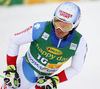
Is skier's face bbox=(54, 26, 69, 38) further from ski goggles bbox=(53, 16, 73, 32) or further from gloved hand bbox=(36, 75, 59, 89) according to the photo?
gloved hand bbox=(36, 75, 59, 89)

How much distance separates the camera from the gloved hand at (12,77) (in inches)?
102

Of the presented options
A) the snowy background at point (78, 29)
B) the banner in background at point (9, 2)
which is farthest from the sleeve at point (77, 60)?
the banner in background at point (9, 2)

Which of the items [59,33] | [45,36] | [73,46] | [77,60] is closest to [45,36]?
[45,36]

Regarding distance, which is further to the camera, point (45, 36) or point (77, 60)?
point (77, 60)

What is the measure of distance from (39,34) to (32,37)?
0.07 metres

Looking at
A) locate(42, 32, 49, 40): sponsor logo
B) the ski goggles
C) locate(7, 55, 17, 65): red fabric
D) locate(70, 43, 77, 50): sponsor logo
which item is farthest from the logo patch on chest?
locate(7, 55, 17, 65): red fabric

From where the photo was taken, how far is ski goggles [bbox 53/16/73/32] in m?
2.43

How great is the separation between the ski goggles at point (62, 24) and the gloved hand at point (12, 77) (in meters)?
0.62

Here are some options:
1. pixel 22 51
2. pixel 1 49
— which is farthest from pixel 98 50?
pixel 1 49

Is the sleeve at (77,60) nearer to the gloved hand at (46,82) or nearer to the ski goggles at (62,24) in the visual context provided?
the gloved hand at (46,82)

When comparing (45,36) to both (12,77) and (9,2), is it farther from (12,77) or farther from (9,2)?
(9,2)

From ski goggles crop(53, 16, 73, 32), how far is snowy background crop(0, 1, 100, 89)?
1.54 metres

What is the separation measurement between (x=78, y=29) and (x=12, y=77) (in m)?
3.37

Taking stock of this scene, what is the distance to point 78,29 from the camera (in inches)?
226
